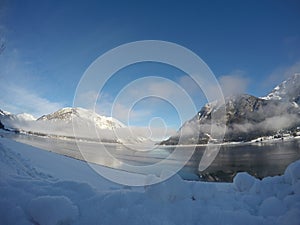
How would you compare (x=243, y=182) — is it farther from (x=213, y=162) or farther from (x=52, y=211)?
(x=213, y=162)

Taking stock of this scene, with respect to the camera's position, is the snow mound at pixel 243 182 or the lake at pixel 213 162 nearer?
the snow mound at pixel 243 182

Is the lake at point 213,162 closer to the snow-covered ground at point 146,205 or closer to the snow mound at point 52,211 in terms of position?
the snow-covered ground at point 146,205

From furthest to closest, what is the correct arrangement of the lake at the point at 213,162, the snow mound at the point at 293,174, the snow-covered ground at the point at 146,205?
the lake at the point at 213,162
the snow mound at the point at 293,174
the snow-covered ground at the point at 146,205

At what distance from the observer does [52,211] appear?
14.9 feet

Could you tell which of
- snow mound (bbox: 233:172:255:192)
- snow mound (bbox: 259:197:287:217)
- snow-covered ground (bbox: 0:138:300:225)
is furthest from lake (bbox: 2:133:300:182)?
snow mound (bbox: 259:197:287:217)

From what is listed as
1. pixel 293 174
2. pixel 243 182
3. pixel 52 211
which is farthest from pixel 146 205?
pixel 293 174

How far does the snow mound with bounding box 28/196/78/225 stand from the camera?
14.6ft

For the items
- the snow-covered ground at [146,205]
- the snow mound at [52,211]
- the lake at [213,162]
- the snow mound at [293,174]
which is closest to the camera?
the snow mound at [52,211]

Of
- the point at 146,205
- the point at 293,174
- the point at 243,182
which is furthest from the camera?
the point at 243,182

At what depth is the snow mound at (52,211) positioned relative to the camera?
4453 mm

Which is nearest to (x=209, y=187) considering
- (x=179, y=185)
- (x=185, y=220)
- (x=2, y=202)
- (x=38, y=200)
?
(x=179, y=185)

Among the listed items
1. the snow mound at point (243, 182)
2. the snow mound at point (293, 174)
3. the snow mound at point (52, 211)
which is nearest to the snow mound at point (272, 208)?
the snow mound at point (293, 174)

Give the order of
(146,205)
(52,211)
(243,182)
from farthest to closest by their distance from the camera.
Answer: (243,182) < (146,205) < (52,211)

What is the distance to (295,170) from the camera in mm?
6527
